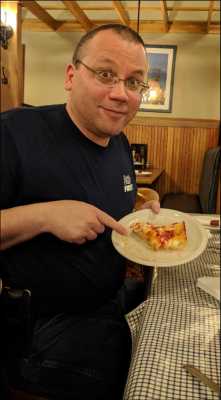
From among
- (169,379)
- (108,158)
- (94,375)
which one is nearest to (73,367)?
(94,375)

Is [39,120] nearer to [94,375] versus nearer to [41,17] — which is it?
[94,375]

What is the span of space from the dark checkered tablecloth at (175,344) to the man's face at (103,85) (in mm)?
309

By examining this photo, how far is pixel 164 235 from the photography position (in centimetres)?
61

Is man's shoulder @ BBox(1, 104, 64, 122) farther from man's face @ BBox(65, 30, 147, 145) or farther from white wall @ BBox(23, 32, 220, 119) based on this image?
white wall @ BBox(23, 32, 220, 119)

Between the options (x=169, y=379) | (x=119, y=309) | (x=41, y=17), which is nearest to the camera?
(x=169, y=379)

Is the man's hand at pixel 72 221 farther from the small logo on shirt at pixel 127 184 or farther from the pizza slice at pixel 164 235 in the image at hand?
the small logo on shirt at pixel 127 184

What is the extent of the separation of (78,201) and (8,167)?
0.15m

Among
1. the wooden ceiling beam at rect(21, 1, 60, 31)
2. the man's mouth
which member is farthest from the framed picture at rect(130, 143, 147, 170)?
the man's mouth

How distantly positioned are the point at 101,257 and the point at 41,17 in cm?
306

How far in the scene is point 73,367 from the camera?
71cm

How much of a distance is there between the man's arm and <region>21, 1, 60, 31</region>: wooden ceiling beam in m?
2.64

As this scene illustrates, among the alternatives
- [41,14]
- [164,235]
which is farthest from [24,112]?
[41,14]

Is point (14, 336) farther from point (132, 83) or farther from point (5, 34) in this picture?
point (5, 34)

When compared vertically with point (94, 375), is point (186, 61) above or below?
above
